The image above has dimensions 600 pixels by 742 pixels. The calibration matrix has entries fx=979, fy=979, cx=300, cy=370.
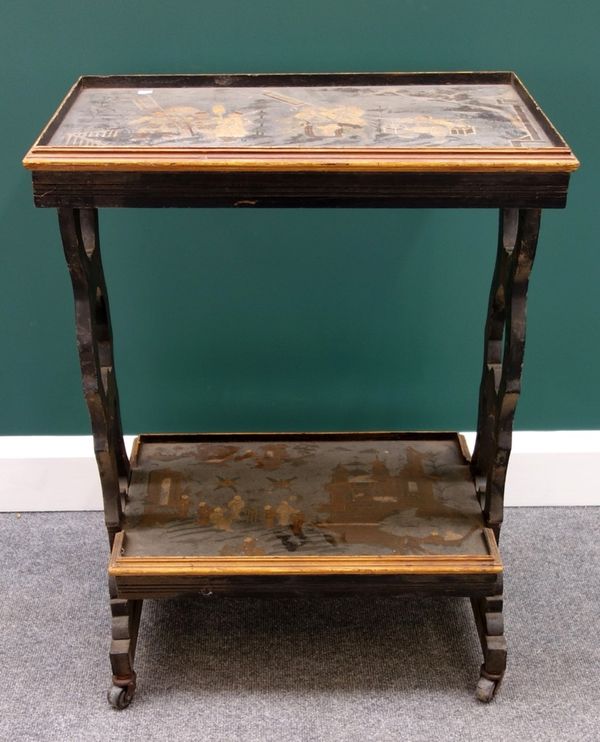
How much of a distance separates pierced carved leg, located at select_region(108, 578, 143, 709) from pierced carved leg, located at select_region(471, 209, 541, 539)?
0.64m

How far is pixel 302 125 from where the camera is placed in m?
1.41

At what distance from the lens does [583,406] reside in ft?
6.76

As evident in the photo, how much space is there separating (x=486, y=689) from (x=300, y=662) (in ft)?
1.08

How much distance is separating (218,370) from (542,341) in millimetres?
660

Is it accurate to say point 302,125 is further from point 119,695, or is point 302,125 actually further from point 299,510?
point 119,695

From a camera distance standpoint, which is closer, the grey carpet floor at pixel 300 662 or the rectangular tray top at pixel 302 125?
the rectangular tray top at pixel 302 125

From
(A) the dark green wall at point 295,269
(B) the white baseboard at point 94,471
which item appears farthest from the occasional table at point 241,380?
(B) the white baseboard at point 94,471

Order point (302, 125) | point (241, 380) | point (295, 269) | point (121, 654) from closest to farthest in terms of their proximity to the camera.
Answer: point (302, 125) → point (121, 654) → point (295, 269) → point (241, 380)

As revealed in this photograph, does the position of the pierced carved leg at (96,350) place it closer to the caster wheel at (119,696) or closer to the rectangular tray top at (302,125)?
the rectangular tray top at (302,125)

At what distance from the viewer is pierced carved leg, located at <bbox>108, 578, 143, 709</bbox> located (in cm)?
164

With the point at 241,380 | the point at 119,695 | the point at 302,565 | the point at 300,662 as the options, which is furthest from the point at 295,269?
the point at 119,695

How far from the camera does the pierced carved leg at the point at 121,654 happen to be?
1.64 m

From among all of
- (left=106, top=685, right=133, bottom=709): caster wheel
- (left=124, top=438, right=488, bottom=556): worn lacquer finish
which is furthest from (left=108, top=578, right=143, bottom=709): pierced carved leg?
(left=124, top=438, right=488, bottom=556): worn lacquer finish

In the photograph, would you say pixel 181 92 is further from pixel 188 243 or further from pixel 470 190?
pixel 470 190
